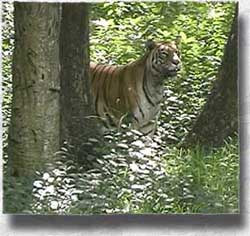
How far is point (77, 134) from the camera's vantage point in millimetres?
2428

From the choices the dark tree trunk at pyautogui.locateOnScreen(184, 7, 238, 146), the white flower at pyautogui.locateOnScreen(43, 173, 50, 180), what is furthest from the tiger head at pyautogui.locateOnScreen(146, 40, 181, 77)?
the white flower at pyautogui.locateOnScreen(43, 173, 50, 180)

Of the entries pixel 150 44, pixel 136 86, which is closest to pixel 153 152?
pixel 136 86

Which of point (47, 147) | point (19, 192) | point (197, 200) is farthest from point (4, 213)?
point (197, 200)

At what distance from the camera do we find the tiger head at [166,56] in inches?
96.3

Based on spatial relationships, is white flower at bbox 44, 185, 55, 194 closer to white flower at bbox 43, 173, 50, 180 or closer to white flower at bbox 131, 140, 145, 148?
white flower at bbox 43, 173, 50, 180

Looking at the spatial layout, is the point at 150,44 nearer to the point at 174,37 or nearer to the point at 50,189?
the point at 174,37

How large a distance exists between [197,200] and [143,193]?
0.57 ft

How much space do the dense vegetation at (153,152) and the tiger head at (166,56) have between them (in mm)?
22

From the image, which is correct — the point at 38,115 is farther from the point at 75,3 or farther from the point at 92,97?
the point at 75,3

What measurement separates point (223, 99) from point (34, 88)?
0.60 meters

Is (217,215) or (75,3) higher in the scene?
(75,3)

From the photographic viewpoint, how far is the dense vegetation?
95.0 inches

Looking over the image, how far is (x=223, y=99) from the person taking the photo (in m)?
2.46

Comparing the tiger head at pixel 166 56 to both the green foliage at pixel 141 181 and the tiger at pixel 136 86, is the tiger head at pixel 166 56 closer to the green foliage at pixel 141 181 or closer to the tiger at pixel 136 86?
the tiger at pixel 136 86
